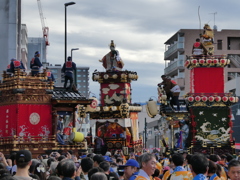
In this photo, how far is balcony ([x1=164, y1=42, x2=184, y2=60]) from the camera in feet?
276

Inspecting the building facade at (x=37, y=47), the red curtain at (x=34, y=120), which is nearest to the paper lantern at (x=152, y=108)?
the red curtain at (x=34, y=120)

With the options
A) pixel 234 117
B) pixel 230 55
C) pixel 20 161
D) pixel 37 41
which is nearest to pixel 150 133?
pixel 230 55

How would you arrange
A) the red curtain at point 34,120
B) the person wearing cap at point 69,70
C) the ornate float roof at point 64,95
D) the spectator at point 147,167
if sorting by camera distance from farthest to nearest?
the person wearing cap at point 69,70, the ornate float roof at point 64,95, the red curtain at point 34,120, the spectator at point 147,167

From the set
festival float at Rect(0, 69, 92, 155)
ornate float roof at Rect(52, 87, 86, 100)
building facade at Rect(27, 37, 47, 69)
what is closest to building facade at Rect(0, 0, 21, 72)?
ornate float roof at Rect(52, 87, 86, 100)

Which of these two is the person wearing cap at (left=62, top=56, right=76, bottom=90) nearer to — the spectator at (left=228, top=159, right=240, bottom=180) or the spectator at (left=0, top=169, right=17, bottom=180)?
the spectator at (left=0, top=169, right=17, bottom=180)

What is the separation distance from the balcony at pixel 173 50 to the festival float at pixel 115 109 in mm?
35673

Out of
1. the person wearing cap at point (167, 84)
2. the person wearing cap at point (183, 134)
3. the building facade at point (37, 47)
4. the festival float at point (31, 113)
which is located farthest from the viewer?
the building facade at point (37, 47)

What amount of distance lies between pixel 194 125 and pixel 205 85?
312 cm

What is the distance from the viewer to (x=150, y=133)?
346 feet

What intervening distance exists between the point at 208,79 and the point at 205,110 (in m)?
2.35

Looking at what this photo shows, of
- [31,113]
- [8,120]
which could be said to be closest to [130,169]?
[31,113]

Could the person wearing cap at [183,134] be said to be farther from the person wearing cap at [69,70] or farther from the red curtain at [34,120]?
the red curtain at [34,120]

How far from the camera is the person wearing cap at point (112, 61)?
48781mm

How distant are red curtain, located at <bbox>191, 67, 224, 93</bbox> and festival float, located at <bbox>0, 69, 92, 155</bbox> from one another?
526 inches
